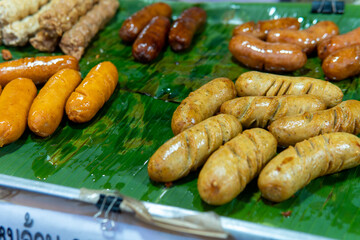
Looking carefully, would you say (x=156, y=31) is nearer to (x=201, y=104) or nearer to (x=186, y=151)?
(x=201, y=104)

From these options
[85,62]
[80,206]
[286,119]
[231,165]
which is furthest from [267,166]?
[85,62]

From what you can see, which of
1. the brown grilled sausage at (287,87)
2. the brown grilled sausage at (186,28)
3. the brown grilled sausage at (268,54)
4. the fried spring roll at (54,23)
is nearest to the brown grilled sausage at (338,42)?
the brown grilled sausage at (268,54)

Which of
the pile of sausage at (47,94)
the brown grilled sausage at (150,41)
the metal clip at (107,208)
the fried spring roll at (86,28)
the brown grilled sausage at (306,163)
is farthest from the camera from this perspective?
the fried spring roll at (86,28)

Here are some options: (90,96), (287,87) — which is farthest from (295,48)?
(90,96)

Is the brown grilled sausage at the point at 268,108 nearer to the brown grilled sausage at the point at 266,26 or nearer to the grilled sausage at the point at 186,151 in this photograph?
the grilled sausage at the point at 186,151

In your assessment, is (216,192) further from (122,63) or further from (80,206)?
(122,63)

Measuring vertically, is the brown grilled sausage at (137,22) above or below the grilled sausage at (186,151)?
above

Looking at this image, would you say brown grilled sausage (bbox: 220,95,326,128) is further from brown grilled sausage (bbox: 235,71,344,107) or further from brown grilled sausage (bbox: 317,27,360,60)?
brown grilled sausage (bbox: 317,27,360,60)
